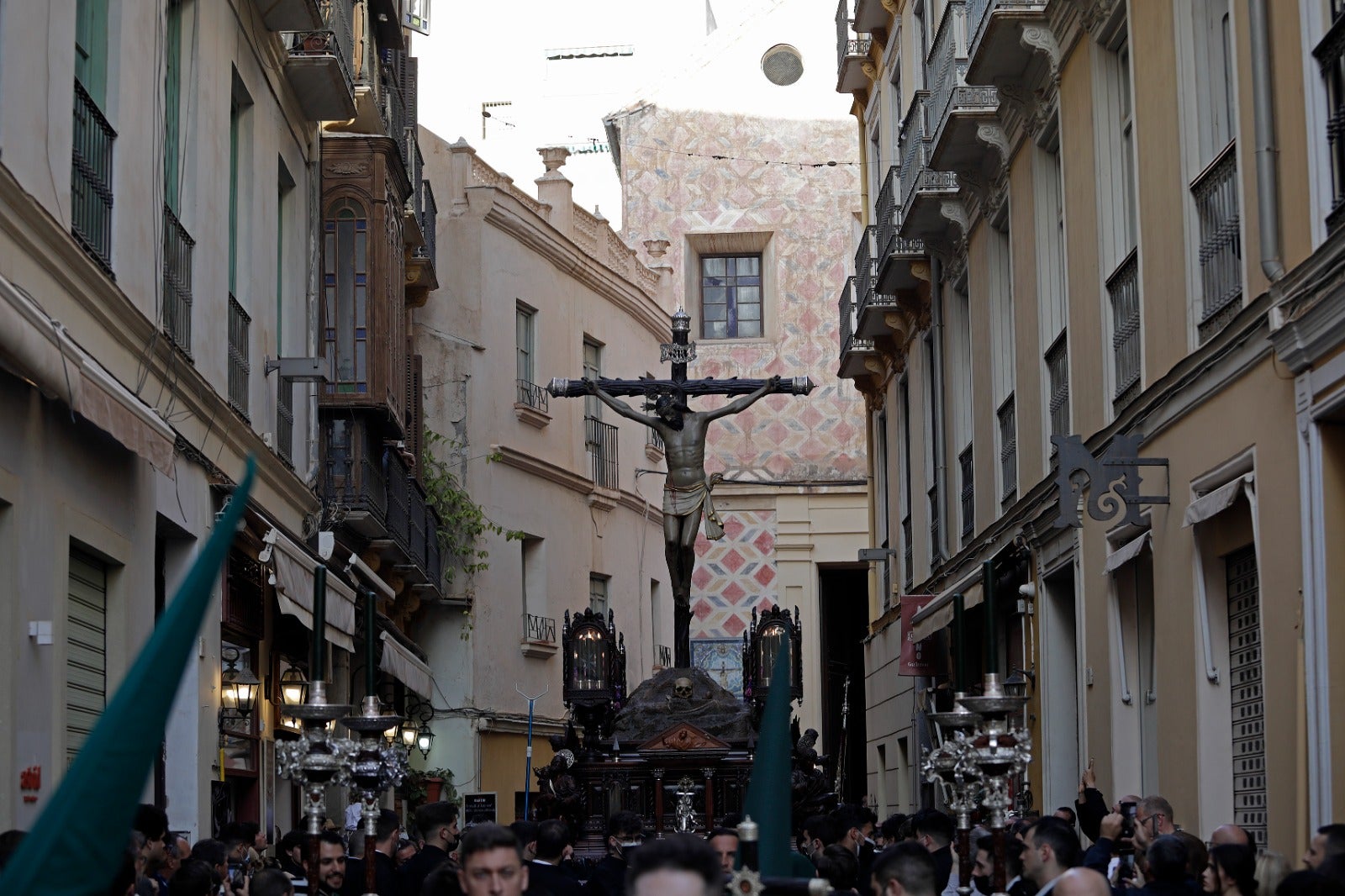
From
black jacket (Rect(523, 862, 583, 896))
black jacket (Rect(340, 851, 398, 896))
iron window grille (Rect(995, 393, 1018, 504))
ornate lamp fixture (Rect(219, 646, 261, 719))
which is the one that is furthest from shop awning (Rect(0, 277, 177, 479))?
iron window grille (Rect(995, 393, 1018, 504))

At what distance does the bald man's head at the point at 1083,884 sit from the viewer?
5.48 m

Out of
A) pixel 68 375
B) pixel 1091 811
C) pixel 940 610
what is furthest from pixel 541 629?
pixel 68 375

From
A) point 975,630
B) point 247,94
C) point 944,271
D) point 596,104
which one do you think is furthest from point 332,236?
point 596,104

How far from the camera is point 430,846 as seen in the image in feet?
29.6

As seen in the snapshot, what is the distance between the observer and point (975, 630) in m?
20.5

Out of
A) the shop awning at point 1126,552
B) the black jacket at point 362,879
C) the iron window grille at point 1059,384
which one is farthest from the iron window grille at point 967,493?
the black jacket at point 362,879

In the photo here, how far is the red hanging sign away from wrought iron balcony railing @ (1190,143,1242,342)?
1005cm

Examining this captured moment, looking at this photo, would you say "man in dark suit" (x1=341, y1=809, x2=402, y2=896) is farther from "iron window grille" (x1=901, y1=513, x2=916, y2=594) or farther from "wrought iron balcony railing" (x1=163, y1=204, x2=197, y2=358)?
"iron window grille" (x1=901, y1=513, x2=916, y2=594)

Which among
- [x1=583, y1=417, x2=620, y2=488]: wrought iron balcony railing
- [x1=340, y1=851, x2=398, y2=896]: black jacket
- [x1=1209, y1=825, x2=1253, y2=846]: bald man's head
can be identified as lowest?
[x1=340, y1=851, x2=398, y2=896]: black jacket

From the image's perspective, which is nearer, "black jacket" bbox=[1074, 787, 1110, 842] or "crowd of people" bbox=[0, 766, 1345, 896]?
"crowd of people" bbox=[0, 766, 1345, 896]

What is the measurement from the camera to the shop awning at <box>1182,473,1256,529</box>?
34.7ft

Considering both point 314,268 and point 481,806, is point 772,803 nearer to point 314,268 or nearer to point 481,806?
point 481,806

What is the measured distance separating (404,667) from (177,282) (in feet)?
23.8

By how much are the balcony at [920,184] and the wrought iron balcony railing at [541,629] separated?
403 inches
